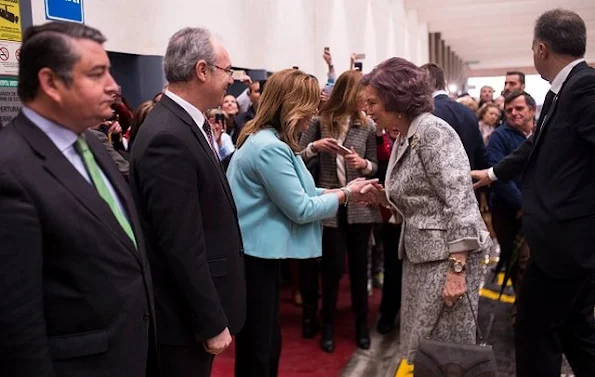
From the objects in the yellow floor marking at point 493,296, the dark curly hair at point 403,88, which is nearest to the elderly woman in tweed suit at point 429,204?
the dark curly hair at point 403,88

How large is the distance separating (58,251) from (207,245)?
563 millimetres

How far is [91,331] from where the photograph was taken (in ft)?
3.87

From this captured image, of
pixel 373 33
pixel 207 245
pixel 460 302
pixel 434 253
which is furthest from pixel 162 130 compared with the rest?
pixel 373 33

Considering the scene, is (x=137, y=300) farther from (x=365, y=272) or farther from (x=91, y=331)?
(x=365, y=272)

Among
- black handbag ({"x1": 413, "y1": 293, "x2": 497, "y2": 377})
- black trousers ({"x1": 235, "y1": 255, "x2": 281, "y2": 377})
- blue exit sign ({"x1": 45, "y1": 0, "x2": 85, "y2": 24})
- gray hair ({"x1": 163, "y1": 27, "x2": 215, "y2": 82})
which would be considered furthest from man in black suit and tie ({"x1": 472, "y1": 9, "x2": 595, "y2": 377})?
blue exit sign ({"x1": 45, "y1": 0, "x2": 85, "y2": 24})

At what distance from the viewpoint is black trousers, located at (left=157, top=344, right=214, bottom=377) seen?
65.3 inches

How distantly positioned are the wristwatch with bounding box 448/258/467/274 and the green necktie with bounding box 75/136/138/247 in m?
1.14

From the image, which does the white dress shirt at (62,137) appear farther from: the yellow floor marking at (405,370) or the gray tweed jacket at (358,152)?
the gray tweed jacket at (358,152)

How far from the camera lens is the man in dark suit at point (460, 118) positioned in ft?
10.3

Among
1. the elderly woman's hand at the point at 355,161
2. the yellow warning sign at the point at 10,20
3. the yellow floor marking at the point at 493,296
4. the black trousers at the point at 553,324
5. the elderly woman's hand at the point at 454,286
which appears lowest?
the yellow floor marking at the point at 493,296

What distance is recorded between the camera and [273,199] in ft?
6.86

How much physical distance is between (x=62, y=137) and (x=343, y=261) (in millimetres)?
2212

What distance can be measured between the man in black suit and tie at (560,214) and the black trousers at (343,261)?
1.05m

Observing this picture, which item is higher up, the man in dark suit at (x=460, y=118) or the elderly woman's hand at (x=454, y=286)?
the man in dark suit at (x=460, y=118)
